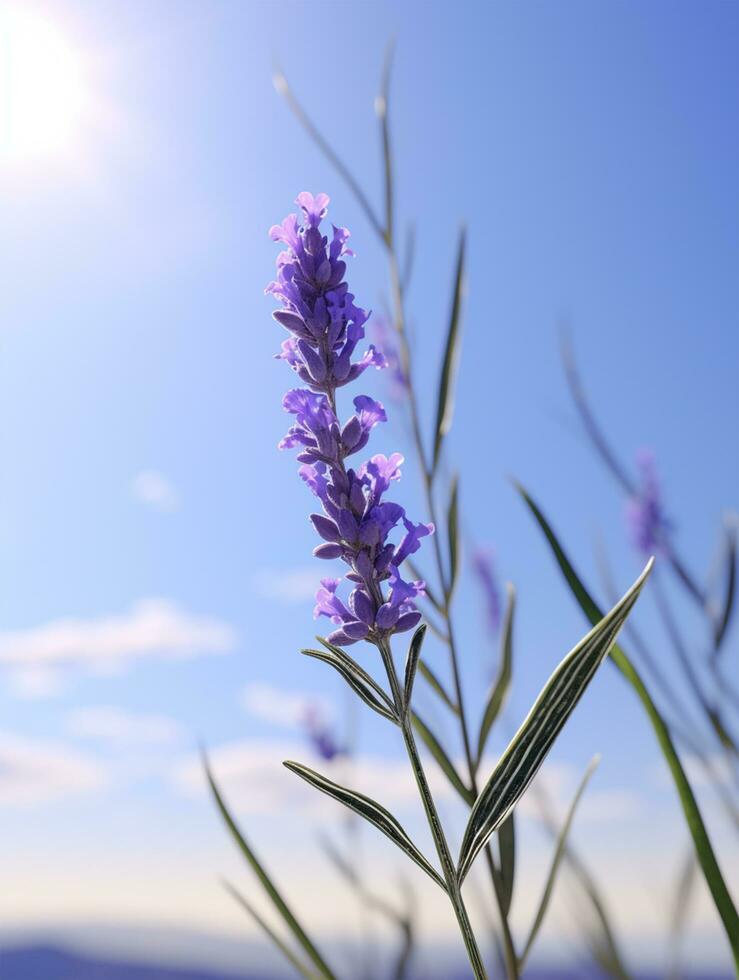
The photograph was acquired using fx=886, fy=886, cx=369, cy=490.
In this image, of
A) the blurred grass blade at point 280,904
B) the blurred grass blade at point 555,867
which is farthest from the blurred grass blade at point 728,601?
the blurred grass blade at point 280,904

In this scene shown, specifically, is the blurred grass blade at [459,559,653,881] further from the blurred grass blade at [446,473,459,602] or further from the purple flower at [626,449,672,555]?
the purple flower at [626,449,672,555]

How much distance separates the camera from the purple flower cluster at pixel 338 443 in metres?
0.70

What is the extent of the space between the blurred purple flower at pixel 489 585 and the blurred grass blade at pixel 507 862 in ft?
5.21

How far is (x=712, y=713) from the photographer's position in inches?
51.4

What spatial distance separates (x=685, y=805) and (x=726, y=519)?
80 centimetres

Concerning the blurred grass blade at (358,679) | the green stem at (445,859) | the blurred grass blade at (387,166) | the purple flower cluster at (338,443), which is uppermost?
the blurred grass blade at (387,166)

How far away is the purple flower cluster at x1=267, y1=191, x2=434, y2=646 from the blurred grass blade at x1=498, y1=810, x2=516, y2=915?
361 mm

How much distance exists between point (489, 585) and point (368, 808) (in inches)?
79.1

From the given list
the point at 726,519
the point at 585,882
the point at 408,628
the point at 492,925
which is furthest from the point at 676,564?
the point at 408,628

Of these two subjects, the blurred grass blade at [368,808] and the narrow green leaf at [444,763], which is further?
the narrow green leaf at [444,763]

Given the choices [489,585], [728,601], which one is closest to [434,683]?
[728,601]

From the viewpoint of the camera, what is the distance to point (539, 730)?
637 mm

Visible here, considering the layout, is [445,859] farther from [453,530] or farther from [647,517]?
[647,517]

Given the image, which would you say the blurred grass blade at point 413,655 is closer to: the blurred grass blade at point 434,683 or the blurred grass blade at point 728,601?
the blurred grass blade at point 434,683
